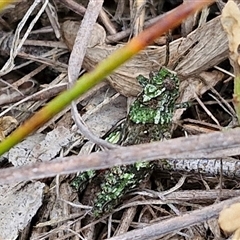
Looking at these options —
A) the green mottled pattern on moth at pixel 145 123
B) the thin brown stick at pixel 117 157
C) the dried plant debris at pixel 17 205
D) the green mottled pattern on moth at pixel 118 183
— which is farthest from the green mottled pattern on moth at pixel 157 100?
the thin brown stick at pixel 117 157

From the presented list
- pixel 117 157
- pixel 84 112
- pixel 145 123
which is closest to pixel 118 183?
pixel 145 123

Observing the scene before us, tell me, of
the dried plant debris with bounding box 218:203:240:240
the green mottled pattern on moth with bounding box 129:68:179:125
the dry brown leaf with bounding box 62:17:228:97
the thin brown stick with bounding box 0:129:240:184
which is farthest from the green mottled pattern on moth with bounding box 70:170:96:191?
the thin brown stick with bounding box 0:129:240:184

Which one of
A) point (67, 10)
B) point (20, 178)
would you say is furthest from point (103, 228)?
point (67, 10)

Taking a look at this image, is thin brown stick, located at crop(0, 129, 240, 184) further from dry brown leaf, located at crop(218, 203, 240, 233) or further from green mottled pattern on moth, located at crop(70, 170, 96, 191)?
green mottled pattern on moth, located at crop(70, 170, 96, 191)

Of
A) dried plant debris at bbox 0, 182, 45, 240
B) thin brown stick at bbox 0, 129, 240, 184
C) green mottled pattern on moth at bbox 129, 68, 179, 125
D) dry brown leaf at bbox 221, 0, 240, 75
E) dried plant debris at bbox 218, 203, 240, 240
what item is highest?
dry brown leaf at bbox 221, 0, 240, 75

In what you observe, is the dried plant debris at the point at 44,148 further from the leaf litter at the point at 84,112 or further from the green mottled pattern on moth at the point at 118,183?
the green mottled pattern on moth at the point at 118,183

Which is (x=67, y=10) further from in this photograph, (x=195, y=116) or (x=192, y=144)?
(x=192, y=144)

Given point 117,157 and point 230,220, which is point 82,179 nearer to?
point 230,220
